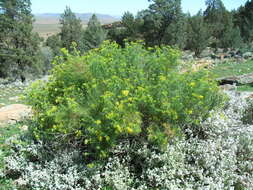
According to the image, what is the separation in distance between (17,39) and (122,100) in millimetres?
17006

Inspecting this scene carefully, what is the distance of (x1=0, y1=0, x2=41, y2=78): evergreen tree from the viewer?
17.5 meters

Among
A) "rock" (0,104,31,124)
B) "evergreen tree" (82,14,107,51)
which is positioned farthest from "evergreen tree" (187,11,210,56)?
"rock" (0,104,31,124)

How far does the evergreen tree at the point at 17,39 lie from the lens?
1747 centimetres

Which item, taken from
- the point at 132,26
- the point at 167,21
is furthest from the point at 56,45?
the point at 167,21

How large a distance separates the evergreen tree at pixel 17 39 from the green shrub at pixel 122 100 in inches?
583

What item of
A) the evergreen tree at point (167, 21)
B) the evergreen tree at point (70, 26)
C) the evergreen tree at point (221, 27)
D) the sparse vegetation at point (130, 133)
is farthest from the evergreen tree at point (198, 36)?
the sparse vegetation at point (130, 133)

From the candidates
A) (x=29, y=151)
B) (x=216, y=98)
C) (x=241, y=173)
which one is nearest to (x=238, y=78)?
(x=216, y=98)

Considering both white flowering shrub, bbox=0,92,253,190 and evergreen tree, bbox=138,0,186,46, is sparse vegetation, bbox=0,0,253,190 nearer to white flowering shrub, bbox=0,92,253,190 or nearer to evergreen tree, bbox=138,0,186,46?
white flowering shrub, bbox=0,92,253,190

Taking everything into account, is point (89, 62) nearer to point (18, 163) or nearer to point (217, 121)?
point (18, 163)

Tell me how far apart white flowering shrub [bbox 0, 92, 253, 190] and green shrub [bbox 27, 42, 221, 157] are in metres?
0.25

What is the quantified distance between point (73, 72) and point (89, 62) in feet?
1.07

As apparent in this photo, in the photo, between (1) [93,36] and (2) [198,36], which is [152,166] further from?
(2) [198,36]

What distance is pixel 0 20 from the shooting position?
1745cm

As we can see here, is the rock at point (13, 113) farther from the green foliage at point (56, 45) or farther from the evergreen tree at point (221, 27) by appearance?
the evergreen tree at point (221, 27)
